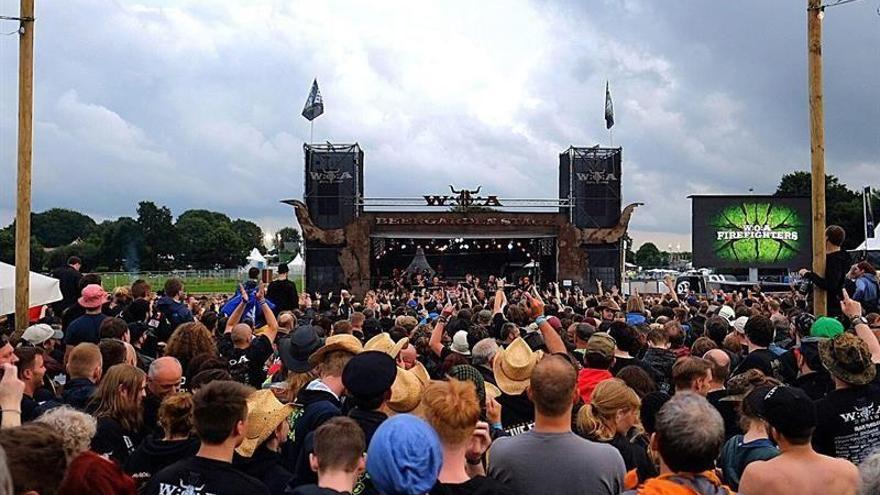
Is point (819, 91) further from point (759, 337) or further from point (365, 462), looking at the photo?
point (365, 462)

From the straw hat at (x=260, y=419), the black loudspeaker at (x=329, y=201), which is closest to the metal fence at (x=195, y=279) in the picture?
the black loudspeaker at (x=329, y=201)

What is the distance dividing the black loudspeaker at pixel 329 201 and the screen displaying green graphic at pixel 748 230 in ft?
43.0

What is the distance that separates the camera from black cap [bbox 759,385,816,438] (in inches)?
126

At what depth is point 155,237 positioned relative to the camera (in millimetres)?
70062

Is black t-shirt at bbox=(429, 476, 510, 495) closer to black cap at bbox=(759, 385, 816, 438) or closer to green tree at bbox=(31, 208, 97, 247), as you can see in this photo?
black cap at bbox=(759, 385, 816, 438)

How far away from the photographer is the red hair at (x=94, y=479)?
2.79m

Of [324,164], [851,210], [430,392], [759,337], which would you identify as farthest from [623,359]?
[851,210]

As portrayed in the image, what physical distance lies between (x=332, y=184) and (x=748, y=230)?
1588cm

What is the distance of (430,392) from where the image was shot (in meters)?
3.04

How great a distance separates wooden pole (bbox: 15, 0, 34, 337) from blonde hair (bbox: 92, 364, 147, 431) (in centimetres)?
539

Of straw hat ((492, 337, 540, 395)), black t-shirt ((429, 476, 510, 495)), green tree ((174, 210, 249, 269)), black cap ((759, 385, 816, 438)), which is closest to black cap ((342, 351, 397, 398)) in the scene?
black t-shirt ((429, 476, 510, 495))

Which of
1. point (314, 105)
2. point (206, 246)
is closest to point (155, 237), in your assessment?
point (206, 246)

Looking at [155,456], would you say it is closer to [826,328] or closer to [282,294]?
[826,328]

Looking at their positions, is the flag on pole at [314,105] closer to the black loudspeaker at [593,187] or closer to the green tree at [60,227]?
the black loudspeaker at [593,187]
